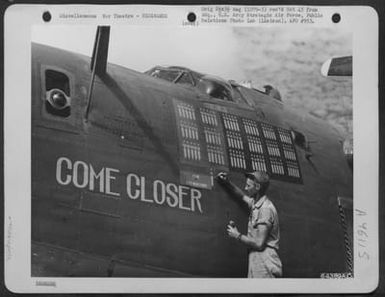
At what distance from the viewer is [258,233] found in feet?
10.4

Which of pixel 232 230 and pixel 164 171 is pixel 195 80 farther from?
pixel 232 230

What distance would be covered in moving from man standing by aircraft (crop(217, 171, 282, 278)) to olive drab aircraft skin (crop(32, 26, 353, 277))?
33 mm

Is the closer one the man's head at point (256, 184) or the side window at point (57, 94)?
the side window at point (57, 94)

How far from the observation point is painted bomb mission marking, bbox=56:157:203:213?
309 centimetres

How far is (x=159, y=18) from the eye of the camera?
3182 mm

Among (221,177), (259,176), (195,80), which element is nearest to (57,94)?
(195,80)

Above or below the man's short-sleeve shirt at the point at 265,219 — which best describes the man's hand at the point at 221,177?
above

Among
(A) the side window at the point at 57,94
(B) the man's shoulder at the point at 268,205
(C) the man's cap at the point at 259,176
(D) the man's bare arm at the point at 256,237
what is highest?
(A) the side window at the point at 57,94

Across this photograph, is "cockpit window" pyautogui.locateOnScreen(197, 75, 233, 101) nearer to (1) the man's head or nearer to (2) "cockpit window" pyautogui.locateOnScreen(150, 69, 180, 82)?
(2) "cockpit window" pyautogui.locateOnScreen(150, 69, 180, 82)

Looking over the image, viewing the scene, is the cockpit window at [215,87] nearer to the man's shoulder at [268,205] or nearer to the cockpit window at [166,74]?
the cockpit window at [166,74]

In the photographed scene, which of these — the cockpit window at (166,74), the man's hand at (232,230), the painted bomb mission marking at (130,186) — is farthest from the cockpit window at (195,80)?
the man's hand at (232,230)

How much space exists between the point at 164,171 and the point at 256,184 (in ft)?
1.44

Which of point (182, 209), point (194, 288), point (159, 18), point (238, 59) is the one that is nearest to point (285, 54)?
point (238, 59)

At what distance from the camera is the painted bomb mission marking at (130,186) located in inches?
121
